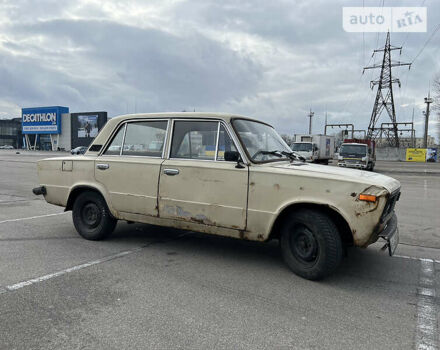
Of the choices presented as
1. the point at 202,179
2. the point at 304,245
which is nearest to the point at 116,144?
the point at 202,179

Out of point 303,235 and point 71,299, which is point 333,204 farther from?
point 71,299

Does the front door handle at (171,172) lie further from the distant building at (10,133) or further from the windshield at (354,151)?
the distant building at (10,133)

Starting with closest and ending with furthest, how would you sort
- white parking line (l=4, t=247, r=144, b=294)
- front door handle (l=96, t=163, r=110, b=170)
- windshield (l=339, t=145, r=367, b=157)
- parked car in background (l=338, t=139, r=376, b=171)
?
white parking line (l=4, t=247, r=144, b=294) → front door handle (l=96, t=163, r=110, b=170) → parked car in background (l=338, t=139, r=376, b=171) → windshield (l=339, t=145, r=367, b=157)

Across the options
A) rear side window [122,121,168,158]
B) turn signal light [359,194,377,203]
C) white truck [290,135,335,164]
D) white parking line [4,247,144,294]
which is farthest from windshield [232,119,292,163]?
white truck [290,135,335,164]

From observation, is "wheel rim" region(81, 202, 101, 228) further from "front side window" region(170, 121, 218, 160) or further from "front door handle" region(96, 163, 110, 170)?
"front side window" region(170, 121, 218, 160)

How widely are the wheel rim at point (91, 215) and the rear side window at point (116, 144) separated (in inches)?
33.4

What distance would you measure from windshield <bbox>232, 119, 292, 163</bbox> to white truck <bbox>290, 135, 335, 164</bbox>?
20.6m

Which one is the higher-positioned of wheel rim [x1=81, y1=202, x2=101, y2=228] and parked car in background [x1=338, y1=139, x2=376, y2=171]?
parked car in background [x1=338, y1=139, x2=376, y2=171]

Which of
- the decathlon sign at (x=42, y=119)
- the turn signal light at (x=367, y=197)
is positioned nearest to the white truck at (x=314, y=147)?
the turn signal light at (x=367, y=197)

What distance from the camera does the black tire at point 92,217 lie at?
17.4 ft

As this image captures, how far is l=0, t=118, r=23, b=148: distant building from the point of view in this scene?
102250 millimetres

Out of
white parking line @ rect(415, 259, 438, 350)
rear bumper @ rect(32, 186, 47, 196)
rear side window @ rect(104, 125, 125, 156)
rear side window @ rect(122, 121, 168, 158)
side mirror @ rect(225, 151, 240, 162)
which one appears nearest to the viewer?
white parking line @ rect(415, 259, 438, 350)

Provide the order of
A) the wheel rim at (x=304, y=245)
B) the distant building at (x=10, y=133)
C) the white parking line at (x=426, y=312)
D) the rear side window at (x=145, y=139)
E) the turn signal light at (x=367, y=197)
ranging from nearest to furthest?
the white parking line at (x=426, y=312) < the turn signal light at (x=367, y=197) < the wheel rim at (x=304, y=245) < the rear side window at (x=145, y=139) < the distant building at (x=10, y=133)

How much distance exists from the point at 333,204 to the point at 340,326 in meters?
1.21
